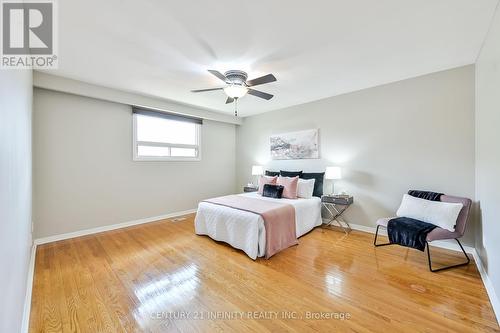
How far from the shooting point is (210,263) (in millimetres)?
Answer: 2562

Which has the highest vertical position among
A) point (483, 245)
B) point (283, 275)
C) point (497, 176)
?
point (497, 176)

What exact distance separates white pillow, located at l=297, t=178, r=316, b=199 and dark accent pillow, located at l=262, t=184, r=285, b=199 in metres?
0.36

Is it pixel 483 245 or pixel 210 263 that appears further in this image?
pixel 210 263

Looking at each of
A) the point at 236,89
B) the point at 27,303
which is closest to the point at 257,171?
the point at 236,89

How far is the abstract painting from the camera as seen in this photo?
170 inches

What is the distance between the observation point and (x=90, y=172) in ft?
11.6

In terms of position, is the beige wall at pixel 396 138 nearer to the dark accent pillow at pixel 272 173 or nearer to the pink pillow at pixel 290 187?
the dark accent pillow at pixel 272 173

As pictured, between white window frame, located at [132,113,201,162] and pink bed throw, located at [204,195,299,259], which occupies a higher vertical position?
white window frame, located at [132,113,201,162]

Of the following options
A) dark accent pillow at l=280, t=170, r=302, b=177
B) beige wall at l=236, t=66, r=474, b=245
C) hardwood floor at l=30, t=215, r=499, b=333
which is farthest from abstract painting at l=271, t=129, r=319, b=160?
hardwood floor at l=30, t=215, r=499, b=333

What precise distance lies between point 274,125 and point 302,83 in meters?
1.73

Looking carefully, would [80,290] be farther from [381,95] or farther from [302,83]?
[381,95]

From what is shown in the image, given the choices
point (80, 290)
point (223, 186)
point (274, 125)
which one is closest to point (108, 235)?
point (80, 290)

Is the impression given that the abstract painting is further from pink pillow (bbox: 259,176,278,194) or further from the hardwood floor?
the hardwood floor

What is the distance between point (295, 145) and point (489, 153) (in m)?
2.89
